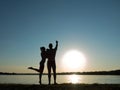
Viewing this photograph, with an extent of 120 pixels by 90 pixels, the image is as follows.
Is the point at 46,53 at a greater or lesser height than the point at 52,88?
greater

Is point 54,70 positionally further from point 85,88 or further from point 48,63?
point 85,88

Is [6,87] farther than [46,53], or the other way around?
[46,53]

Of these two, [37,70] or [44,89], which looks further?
[37,70]

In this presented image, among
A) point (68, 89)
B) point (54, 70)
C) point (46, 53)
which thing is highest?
point (46, 53)

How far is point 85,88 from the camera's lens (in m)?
17.3

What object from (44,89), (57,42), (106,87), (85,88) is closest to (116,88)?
(106,87)

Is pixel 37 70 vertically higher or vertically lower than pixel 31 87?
higher

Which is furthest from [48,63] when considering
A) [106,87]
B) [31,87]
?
[106,87]

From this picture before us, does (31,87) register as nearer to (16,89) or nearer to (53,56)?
(16,89)

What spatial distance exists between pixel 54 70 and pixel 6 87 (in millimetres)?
4334

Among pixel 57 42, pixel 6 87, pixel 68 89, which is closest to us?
pixel 68 89

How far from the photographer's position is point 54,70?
68.8 feet

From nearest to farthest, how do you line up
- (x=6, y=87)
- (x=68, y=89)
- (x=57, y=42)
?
(x=68, y=89) → (x=6, y=87) → (x=57, y=42)

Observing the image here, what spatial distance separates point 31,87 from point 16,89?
0.99m
